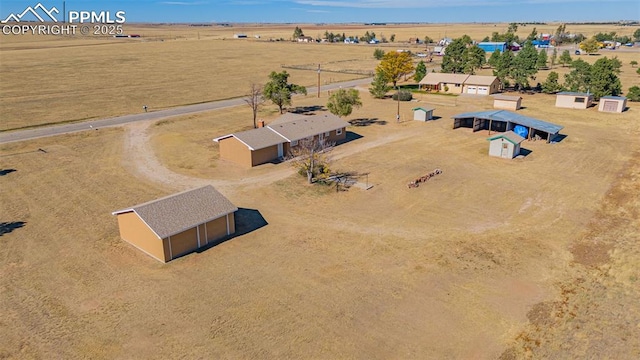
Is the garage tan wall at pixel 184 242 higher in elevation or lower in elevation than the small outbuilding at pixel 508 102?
lower

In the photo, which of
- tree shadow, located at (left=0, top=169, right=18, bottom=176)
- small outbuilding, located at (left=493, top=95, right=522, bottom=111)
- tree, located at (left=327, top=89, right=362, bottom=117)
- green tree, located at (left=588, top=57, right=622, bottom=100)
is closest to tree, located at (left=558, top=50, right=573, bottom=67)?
green tree, located at (left=588, top=57, right=622, bottom=100)

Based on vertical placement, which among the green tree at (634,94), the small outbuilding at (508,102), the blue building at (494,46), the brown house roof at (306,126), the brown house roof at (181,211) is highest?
the blue building at (494,46)

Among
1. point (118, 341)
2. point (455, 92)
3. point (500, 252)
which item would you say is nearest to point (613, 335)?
point (500, 252)

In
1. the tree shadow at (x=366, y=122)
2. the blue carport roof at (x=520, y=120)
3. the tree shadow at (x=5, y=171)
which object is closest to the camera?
the tree shadow at (x=5, y=171)

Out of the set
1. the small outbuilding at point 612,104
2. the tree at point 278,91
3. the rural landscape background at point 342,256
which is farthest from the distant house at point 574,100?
the tree at point 278,91

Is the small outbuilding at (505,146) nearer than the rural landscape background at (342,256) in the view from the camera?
No

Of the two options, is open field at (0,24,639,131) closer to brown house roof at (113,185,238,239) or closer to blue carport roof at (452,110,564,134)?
brown house roof at (113,185,238,239)

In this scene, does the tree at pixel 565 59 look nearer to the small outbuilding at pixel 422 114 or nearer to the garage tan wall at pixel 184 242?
the small outbuilding at pixel 422 114

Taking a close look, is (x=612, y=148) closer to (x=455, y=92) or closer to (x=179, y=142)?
(x=455, y=92)

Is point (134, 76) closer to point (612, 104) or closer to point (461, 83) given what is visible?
point (461, 83)
